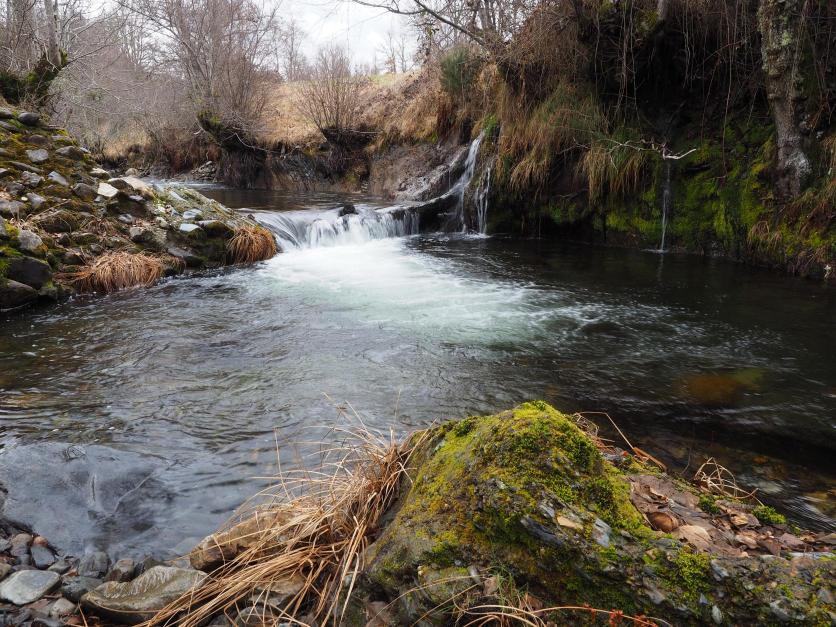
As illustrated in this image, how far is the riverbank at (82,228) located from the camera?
6.09 metres

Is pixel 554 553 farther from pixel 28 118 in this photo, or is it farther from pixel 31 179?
pixel 28 118

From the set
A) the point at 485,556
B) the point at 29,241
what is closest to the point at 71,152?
the point at 29,241

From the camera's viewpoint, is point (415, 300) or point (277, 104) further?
point (277, 104)

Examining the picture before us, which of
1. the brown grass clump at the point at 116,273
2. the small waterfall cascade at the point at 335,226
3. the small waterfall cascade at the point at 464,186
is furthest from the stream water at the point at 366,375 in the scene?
the small waterfall cascade at the point at 464,186

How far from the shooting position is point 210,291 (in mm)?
6934

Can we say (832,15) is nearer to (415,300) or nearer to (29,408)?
(415,300)

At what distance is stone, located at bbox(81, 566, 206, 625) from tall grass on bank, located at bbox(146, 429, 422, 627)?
0.19 ft

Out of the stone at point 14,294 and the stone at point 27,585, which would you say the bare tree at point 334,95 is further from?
the stone at point 27,585

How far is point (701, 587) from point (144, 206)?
849 cm

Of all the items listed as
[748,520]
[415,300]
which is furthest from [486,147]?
[748,520]

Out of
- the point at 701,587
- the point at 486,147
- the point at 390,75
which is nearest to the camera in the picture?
the point at 701,587

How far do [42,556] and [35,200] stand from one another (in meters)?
6.03

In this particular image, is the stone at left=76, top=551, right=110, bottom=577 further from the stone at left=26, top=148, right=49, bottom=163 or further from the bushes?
the bushes

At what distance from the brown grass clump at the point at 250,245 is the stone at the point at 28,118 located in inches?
127
